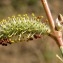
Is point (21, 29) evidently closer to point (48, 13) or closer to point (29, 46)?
point (48, 13)

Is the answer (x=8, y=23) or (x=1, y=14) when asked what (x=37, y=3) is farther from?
(x=8, y=23)

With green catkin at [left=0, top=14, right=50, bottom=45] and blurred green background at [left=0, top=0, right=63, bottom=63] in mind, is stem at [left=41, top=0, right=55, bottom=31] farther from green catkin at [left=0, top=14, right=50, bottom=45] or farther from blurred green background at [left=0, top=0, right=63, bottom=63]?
blurred green background at [left=0, top=0, right=63, bottom=63]

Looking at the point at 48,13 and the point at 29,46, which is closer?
the point at 48,13

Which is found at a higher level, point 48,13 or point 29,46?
point 48,13

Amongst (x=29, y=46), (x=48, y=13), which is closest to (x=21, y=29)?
(x=48, y=13)

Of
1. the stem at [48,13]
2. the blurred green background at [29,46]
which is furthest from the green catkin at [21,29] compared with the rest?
the blurred green background at [29,46]

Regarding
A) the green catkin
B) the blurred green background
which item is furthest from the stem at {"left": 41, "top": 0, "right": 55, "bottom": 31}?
the blurred green background
